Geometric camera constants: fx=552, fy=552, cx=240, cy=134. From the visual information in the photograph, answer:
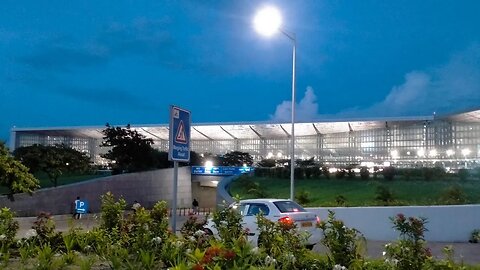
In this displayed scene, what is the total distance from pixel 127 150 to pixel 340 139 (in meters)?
41.2

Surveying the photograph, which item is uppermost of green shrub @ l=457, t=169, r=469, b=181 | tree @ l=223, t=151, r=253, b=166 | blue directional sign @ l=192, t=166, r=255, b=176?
tree @ l=223, t=151, r=253, b=166

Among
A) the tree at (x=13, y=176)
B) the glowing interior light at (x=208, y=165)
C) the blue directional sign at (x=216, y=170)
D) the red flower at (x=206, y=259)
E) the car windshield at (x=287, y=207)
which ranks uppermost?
the glowing interior light at (x=208, y=165)

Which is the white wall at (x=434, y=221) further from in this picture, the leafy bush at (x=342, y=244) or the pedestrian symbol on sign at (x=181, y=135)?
the leafy bush at (x=342, y=244)

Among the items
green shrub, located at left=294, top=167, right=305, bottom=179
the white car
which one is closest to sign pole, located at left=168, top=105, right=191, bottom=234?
the white car

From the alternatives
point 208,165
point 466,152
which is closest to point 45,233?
point 208,165

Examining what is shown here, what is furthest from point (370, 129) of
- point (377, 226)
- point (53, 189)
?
point (377, 226)

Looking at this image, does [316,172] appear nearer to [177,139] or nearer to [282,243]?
[177,139]

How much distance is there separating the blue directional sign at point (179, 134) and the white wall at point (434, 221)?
10.7 m

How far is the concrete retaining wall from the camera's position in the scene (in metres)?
36.1

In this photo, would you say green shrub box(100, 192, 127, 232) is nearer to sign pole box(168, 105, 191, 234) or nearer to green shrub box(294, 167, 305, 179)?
sign pole box(168, 105, 191, 234)

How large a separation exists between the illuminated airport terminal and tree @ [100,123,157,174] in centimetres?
1991

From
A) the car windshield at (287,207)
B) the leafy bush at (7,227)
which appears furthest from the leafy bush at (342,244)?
the car windshield at (287,207)

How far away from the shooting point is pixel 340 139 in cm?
8725

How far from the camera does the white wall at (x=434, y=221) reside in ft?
58.9
